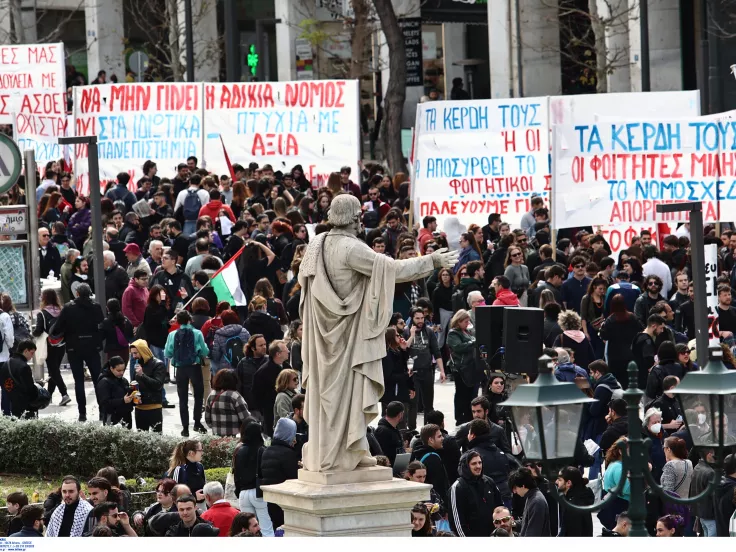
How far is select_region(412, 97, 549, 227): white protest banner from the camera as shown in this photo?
82.9 ft

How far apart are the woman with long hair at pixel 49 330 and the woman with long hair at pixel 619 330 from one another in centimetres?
588

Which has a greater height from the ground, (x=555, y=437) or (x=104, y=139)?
(x=104, y=139)

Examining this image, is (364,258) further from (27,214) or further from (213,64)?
(213,64)

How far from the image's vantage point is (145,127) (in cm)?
3033

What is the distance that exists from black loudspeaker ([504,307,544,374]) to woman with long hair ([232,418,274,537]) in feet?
7.22

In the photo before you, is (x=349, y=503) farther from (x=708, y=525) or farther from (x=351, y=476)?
(x=708, y=525)

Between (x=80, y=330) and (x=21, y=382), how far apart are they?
4.69 feet

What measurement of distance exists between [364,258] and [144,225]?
14802 mm

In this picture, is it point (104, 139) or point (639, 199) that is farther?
point (104, 139)

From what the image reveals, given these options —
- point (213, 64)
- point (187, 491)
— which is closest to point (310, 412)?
point (187, 491)

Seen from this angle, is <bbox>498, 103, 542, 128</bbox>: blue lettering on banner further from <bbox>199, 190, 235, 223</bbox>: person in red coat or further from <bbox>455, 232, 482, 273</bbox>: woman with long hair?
<bbox>199, 190, 235, 223</bbox>: person in red coat

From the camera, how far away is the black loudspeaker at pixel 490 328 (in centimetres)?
1617

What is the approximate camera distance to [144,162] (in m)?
30.0

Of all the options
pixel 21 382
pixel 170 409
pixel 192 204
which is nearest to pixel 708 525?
pixel 21 382
